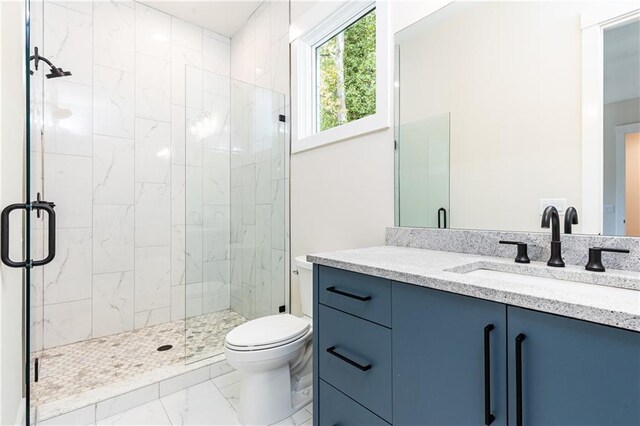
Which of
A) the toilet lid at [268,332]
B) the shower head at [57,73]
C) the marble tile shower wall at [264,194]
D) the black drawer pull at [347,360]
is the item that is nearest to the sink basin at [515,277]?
the black drawer pull at [347,360]

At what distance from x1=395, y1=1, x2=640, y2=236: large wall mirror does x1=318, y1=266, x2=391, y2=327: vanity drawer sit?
0.59m

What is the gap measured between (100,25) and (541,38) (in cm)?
304

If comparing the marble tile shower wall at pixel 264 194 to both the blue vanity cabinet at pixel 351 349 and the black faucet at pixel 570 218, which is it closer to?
the blue vanity cabinet at pixel 351 349

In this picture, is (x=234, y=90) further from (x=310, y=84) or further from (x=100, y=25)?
(x=100, y=25)

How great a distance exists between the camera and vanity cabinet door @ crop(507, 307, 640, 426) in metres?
0.59

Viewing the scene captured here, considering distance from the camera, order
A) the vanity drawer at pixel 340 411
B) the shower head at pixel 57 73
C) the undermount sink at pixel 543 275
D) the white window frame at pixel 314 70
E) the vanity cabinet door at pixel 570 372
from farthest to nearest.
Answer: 1. the shower head at pixel 57 73
2. the white window frame at pixel 314 70
3. the vanity drawer at pixel 340 411
4. the undermount sink at pixel 543 275
5. the vanity cabinet door at pixel 570 372

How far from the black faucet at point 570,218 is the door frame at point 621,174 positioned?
102 millimetres

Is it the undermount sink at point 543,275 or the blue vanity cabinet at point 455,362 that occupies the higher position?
the undermount sink at point 543,275

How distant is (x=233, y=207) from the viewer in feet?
8.73

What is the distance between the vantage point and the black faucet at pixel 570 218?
107 cm

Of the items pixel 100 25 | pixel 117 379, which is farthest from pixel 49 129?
pixel 117 379

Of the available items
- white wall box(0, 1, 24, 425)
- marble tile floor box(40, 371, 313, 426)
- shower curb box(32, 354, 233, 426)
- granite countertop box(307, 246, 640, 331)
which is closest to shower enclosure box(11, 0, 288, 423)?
shower curb box(32, 354, 233, 426)

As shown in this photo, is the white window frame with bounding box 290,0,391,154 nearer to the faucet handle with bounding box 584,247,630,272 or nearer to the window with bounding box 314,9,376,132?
the window with bounding box 314,9,376,132

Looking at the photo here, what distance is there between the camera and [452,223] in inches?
56.6
